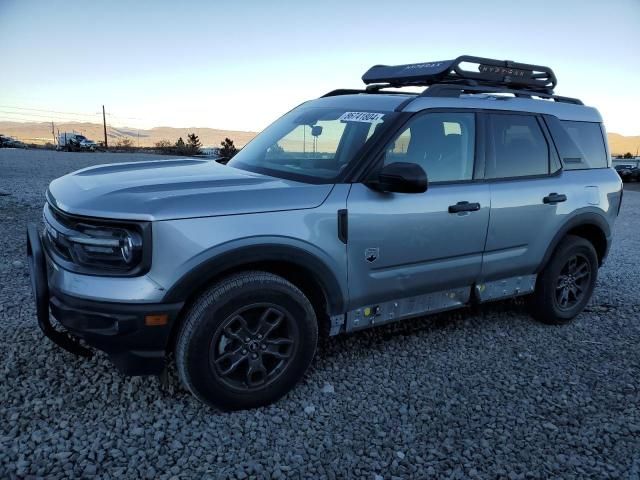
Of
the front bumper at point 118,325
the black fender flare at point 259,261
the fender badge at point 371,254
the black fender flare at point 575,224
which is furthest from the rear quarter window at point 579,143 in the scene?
the front bumper at point 118,325

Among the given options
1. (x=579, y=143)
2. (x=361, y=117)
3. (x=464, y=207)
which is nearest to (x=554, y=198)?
(x=579, y=143)

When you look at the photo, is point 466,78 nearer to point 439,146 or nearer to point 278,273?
point 439,146

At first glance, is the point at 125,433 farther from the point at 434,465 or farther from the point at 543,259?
the point at 543,259

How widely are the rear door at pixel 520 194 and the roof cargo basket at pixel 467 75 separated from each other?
426 millimetres

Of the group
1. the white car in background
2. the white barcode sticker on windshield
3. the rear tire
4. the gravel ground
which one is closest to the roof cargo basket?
the white barcode sticker on windshield

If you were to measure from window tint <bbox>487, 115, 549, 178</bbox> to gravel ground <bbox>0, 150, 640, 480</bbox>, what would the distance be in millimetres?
1405

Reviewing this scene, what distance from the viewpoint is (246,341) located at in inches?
113

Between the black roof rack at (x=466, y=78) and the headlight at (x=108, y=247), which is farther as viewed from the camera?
the black roof rack at (x=466, y=78)

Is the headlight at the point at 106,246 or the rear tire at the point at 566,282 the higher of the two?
the headlight at the point at 106,246

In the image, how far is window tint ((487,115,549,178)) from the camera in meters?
3.85

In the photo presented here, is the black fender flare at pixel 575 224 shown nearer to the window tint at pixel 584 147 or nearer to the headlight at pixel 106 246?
the window tint at pixel 584 147

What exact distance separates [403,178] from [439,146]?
2.68 feet

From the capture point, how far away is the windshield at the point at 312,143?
332 cm

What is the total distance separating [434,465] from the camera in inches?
102
